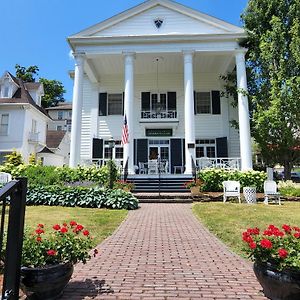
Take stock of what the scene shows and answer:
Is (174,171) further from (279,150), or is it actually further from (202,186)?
(279,150)

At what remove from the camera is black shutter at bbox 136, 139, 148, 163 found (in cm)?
2020

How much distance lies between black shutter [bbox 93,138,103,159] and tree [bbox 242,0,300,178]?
33.7 feet

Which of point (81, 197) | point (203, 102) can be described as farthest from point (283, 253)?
point (203, 102)

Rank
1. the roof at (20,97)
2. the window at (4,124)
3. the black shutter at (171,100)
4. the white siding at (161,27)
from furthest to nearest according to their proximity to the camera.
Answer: the roof at (20,97) → the window at (4,124) → the black shutter at (171,100) → the white siding at (161,27)

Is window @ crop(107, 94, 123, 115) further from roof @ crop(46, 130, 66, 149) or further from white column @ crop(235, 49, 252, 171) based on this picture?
roof @ crop(46, 130, 66, 149)

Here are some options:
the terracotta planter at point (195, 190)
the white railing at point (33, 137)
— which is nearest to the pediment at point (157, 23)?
the terracotta planter at point (195, 190)

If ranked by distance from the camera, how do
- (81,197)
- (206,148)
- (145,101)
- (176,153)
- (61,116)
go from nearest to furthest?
(81,197), (176,153), (206,148), (145,101), (61,116)

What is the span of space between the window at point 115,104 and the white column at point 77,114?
3.80m

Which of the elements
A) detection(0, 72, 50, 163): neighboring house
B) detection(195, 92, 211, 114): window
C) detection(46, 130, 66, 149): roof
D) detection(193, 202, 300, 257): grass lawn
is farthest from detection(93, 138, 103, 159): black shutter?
detection(46, 130, 66, 149): roof

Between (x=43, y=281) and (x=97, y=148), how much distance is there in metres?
17.7

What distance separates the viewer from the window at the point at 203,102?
21.2 meters

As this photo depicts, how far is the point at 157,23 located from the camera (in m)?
18.8

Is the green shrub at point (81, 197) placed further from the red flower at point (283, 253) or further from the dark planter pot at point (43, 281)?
the red flower at point (283, 253)

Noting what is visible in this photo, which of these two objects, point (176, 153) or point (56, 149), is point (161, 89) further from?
point (56, 149)
